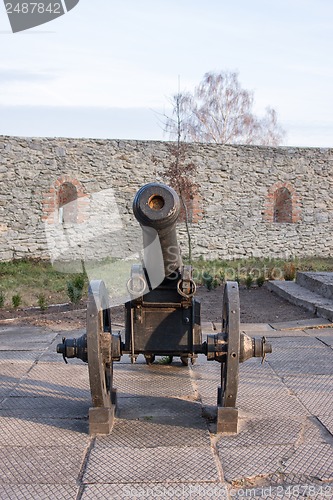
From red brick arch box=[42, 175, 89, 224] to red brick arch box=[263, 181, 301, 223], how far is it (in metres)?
4.73

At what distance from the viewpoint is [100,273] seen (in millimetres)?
12984

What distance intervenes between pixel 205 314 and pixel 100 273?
5.53 metres

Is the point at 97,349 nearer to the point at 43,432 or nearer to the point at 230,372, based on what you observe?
the point at 43,432

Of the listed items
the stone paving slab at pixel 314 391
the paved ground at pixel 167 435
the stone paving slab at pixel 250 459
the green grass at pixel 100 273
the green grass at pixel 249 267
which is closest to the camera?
the paved ground at pixel 167 435

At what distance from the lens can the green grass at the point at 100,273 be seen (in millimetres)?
10289

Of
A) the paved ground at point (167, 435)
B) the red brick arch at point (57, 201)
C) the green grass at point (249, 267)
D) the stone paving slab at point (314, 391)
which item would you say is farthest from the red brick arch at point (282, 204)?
the stone paving slab at point (314, 391)

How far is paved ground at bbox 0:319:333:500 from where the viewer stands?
107 inches

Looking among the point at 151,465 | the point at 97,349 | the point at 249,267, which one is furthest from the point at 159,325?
the point at 249,267

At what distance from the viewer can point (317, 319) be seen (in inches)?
290

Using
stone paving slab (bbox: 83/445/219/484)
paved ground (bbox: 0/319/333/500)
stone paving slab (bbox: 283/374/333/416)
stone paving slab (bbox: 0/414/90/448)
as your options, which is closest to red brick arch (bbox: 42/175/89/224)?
paved ground (bbox: 0/319/333/500)

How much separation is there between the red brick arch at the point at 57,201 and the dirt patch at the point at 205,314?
5.55 m

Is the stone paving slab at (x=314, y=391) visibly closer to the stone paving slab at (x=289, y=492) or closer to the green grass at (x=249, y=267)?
the stone paving slab at (x=289, y=492)

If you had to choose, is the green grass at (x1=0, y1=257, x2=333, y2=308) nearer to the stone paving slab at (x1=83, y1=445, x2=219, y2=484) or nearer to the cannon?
the cannon

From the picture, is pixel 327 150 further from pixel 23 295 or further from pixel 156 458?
pixel 156 458
